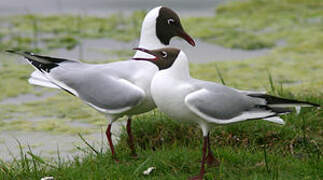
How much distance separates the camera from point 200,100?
12.4ft

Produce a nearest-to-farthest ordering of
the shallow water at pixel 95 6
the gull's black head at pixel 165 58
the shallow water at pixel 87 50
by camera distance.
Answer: the gull's black head at pixel 165 58
the shallow water at pixel 87 50
the shallow water at pixel 95 6

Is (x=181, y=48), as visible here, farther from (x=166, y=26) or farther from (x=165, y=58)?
(x=165, y=58)

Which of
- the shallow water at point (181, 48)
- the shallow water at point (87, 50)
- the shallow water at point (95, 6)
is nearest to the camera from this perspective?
the shallow water at point (87, 50)

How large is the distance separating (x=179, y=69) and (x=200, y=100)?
0.79 ft

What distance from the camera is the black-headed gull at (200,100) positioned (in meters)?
3.79

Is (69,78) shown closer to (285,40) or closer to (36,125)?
(36,125)

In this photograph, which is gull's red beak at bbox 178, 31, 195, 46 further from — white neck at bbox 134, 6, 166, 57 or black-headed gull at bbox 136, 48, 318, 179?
black-headed gull at bbox 136, 48, 318, 179

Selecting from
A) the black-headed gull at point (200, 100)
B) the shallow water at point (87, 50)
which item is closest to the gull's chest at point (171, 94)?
the black-headed gull at point (200, 100)

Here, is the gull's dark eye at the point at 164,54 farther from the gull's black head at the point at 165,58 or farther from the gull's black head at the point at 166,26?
the gull's black head at the point at 166,26

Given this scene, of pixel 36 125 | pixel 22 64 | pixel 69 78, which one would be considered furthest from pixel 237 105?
pixel 22 64

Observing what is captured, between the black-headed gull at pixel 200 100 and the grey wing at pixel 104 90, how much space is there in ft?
0.88

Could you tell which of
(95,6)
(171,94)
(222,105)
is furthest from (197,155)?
(95,6)

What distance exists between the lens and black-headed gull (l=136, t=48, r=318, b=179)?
3785 millimetres

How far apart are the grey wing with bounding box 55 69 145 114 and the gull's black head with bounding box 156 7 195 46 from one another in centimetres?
57
